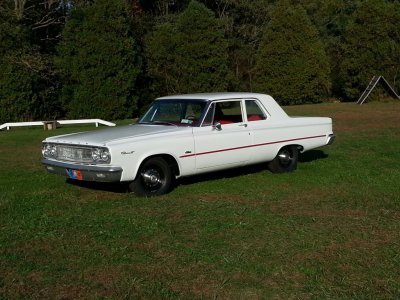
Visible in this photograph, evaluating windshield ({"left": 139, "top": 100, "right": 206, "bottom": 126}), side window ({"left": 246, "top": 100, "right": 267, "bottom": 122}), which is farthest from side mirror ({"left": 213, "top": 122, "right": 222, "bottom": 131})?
side window ({"left": 246, "top": 100, "right": 267, "bottom": 122})

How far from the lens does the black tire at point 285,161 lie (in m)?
9.39

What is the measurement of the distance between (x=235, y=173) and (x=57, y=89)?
17.0 meters

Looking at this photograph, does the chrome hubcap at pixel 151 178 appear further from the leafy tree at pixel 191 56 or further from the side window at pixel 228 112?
the leafy tree at pixel 191 56

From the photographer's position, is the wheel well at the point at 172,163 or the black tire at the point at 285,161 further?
the black tire at the point at 285,161

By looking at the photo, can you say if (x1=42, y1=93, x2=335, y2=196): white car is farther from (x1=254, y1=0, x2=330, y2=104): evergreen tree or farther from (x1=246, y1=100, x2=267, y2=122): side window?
(x1=254, y1=0, x2=330, y2=104): evergreen tree

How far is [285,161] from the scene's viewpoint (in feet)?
31.3

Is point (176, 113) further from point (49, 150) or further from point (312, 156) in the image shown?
point (312, 156)

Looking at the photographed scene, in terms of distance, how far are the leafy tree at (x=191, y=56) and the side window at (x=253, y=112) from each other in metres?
18.1

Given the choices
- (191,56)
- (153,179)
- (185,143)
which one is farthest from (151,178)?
(191,56)

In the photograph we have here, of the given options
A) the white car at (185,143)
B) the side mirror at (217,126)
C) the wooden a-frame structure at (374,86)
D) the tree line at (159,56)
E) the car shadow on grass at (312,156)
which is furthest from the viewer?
the wooden a-frame structure at (374,86)

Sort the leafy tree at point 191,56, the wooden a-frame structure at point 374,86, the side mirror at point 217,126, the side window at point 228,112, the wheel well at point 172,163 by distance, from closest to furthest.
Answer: the wheel well at point 172,163 < the side mirror at point 217,126 < the side window at point 228,112 < the leafy tree at point 191,56 < the wooden a-frame structure at point 374,86

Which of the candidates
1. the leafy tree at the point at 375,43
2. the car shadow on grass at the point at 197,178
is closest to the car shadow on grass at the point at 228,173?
the car shadow on grass at the point at 197,178

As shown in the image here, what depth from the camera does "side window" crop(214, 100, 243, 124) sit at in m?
8.74

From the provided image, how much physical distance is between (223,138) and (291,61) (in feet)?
76.1
